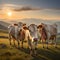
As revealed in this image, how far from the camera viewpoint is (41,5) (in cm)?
342

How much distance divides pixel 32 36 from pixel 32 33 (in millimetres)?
43

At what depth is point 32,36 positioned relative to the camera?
3152mm

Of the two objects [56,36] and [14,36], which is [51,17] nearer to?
[56,36]

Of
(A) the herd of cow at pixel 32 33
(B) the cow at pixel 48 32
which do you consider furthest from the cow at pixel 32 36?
(B) the cow at pixel 48 32

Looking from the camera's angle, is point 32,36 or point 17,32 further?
point 17,32

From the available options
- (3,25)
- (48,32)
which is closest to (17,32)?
(3,25)

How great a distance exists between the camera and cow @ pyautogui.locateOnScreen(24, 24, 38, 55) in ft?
10.3

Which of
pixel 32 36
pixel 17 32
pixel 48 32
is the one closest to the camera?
pixel 32 36

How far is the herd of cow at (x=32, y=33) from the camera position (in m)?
3.18

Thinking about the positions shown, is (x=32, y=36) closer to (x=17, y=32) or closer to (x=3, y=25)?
(x=17, y=32)

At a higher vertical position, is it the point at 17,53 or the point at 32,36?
the point at 32,36

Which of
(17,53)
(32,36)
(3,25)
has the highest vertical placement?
(3,25)

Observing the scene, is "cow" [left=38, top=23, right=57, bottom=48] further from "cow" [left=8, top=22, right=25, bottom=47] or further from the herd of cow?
"cow" [left=8, top=22, right=25, bottom=47]

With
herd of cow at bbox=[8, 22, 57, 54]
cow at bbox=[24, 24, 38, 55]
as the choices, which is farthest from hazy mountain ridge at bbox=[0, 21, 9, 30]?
cow at bbox=[24, 24, 38, 55]
